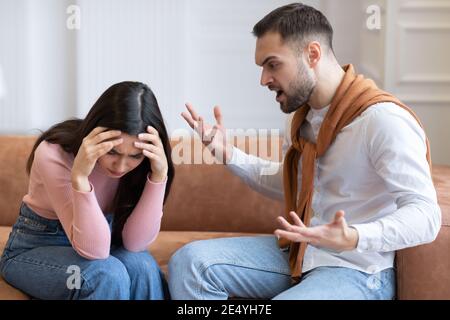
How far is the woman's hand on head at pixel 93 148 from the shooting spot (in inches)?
66.2

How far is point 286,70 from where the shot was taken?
1.79 m

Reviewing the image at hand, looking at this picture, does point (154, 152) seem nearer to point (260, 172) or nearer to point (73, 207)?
point (73, 207)

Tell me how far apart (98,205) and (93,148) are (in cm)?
16

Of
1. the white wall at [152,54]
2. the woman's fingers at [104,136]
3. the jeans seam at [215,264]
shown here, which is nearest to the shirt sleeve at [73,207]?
the woman's fingers at [104,136]

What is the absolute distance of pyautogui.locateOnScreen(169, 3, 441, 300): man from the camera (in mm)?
1630

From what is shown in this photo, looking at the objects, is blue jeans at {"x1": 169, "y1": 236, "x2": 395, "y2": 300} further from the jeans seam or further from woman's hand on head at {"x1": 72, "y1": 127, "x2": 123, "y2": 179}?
woman's hand on head at {"x1": 72, "y1": 127, "x2": 123, "y2": 179}

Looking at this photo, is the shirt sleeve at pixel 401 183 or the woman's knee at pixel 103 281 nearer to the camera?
the shirt sleeve at pixel 401 183

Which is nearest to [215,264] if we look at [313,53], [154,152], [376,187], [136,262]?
[136,262]

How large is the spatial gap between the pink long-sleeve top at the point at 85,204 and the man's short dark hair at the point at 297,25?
1.48 ft

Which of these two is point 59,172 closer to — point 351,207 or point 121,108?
point 121,108

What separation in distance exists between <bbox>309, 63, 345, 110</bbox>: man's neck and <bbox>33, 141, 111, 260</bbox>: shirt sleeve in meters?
0.57

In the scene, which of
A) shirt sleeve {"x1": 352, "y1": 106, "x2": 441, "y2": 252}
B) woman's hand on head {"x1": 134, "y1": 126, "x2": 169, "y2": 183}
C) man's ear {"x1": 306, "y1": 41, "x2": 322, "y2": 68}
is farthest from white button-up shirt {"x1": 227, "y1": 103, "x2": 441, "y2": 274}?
woman's hand on head {"x1": 134, "y1": 126, "x2": 169, "y2": 183}

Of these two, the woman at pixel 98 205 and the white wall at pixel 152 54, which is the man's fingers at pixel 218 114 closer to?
the woman at pixel 98 205
